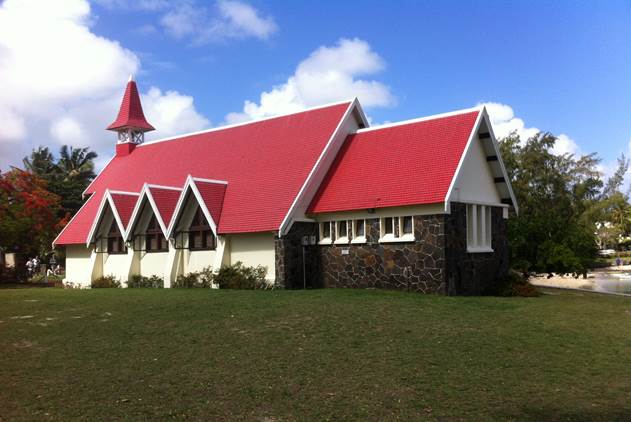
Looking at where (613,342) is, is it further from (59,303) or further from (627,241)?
(627,241)

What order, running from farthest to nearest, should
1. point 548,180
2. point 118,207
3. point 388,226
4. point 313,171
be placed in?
1. point 548,180
2. point 118,207
3. point 313,171
4. point 388,226

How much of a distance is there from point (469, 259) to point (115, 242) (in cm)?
1731

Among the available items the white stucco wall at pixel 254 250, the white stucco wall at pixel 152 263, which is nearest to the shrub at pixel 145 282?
the white stucco wall at pixel 152 263

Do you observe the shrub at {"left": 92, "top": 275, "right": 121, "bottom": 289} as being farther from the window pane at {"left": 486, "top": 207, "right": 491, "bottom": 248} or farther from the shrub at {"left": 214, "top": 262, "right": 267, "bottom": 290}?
the window pane at {"left": 486, "top": 207, "right": 491, "bottom": 248}

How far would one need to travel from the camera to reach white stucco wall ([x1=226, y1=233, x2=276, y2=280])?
23.3m

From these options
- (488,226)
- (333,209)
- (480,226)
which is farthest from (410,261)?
(488,226)

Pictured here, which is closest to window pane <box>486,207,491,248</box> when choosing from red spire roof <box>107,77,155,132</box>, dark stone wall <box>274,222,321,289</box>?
dark stone wall <box>274,222,321,289</box>

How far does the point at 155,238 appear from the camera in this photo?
27.3m

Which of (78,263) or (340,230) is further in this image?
(78,263)

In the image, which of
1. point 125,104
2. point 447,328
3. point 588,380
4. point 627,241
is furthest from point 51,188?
point 627,241

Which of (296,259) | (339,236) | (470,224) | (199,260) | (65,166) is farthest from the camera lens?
(65,166)

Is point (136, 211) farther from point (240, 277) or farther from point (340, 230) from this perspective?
point (340, 230)

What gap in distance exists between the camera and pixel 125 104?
128 ft

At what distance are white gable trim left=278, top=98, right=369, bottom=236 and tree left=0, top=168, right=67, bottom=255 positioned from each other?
773 inches
